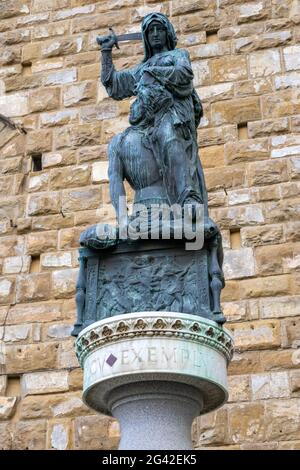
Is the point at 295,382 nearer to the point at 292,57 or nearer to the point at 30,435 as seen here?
the point at 30,435

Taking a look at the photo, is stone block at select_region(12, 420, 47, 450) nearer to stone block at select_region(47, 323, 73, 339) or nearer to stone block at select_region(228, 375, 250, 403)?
stone block at select_region(47, 323, 73, 339)

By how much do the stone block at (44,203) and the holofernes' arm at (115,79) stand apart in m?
2.98

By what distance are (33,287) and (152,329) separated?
12.3 ft

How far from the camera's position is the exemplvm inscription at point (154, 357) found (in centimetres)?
359

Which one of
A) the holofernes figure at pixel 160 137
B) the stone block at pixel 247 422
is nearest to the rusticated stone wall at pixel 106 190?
the stone block at pixel 247 422

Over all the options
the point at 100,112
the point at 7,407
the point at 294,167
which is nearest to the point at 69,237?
the point at 100,112

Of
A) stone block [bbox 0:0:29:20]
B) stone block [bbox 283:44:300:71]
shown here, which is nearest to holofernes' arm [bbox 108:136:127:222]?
stone block [bbox 283:44:300:71]

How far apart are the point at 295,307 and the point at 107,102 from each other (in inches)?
102

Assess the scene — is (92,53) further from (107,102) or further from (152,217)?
(152,217)

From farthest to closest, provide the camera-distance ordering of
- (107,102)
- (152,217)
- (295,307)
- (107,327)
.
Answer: (107,102) < (295,307) < (152,217) < (107,327)

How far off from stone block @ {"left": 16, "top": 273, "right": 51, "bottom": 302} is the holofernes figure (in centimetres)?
296

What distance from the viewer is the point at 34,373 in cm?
685

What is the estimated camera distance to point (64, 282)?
7.18 meters

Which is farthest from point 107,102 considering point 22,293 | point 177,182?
point 177,182
